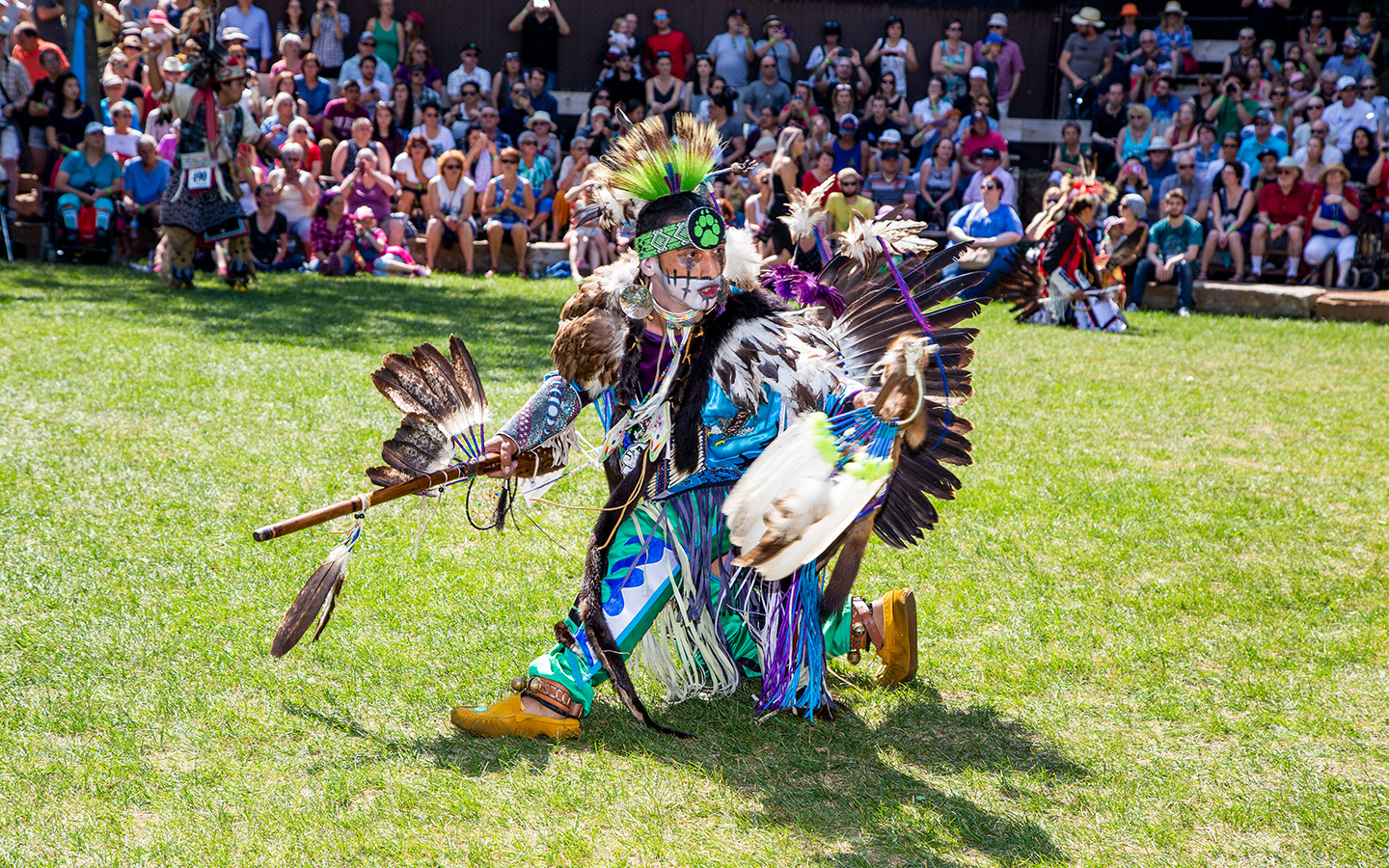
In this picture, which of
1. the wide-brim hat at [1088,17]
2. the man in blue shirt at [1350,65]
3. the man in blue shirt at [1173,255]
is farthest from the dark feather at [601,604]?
the man in blue shirt at [1350,65]

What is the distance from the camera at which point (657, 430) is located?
9.56 ft

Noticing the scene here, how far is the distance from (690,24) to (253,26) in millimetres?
4696

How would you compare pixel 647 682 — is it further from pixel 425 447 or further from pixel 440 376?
pixel 440 376

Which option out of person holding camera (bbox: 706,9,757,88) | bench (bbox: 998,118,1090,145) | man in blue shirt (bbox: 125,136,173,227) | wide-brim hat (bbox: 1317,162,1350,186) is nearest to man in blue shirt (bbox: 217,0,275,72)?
man in blue shirt (bbox: 125,136,173,227)

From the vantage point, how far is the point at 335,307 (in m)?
8.81

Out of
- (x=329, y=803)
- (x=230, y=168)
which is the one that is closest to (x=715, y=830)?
(x=329, y=803)

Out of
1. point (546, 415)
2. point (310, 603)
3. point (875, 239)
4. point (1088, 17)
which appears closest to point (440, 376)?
point (546, 415)

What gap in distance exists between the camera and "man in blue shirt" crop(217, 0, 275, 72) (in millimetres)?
12672

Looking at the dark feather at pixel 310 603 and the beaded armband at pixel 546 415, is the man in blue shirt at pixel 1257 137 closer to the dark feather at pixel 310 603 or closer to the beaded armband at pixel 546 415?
the beaded armband at pixel 546 415

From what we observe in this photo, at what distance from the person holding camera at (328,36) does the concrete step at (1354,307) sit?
990cm

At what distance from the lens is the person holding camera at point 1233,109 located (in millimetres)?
12328

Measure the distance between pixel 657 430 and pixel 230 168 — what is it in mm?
7286

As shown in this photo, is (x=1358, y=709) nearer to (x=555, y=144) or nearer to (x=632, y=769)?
(x=632, y=769)

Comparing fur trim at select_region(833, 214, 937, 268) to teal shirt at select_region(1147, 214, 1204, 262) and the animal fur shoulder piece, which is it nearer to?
the animal fur shoulder piece
